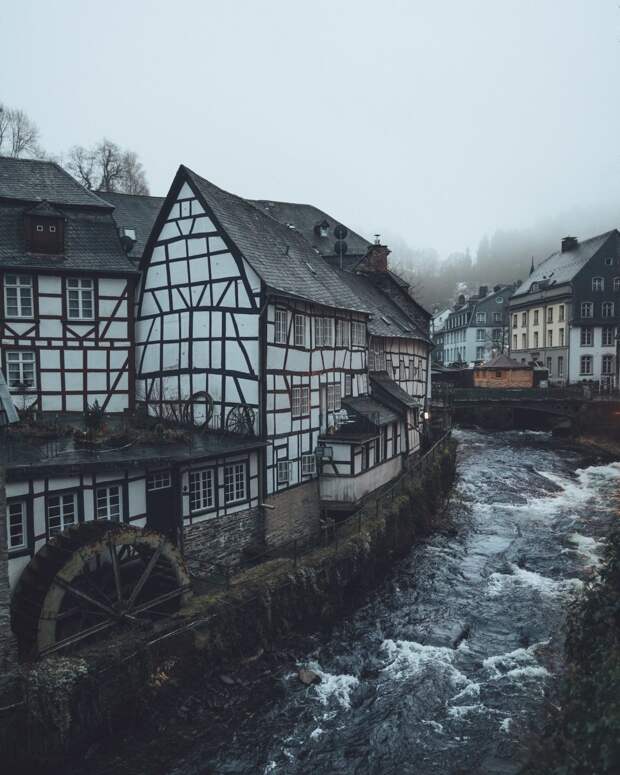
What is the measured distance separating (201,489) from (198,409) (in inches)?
153

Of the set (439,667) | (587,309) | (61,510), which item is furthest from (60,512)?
(587,309)

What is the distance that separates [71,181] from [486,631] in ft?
69.4

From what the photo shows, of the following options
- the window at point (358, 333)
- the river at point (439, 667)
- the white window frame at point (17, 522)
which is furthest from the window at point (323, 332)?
the white window frame at point (17, 522)

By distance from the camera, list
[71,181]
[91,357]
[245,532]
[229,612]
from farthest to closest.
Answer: [71,181], [91,357], [245,532], [229,612]

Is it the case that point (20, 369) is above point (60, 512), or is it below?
above

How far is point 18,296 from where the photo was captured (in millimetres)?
19906

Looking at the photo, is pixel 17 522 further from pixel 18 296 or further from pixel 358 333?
pixel 358 333

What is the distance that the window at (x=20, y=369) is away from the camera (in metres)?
19.9

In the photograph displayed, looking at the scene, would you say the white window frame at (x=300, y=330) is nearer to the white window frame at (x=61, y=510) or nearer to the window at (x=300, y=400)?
the window at (x=300, y=400)

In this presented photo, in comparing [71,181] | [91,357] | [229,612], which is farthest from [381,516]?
[71,181]

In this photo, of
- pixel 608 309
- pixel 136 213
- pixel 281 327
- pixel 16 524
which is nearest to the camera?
pixel 16 524

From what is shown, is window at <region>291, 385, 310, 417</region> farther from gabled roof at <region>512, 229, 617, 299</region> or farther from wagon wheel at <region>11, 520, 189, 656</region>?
gabled roof at <region>512, 229, 617, 299</region>

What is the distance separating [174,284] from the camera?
20.5 meters

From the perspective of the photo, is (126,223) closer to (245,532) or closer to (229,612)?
(245,532)
